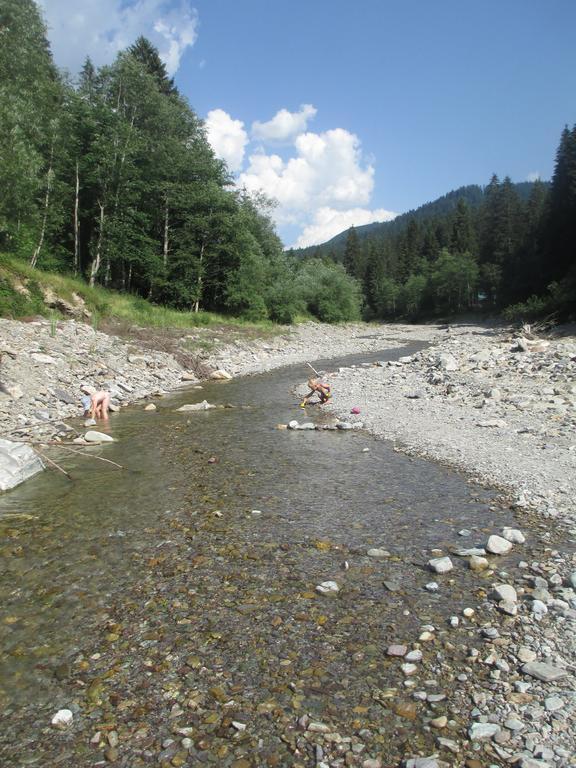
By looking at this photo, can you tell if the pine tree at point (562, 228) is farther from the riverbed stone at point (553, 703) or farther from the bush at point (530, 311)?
the riverbed stone at point (553, 703)

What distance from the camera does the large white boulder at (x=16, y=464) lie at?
9.57 meters

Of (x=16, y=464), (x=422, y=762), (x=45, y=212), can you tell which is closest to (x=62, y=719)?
(x=422, y=762)

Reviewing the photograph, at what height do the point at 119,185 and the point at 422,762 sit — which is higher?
the point at 119,185

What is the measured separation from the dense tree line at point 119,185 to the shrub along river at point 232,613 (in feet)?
69.1

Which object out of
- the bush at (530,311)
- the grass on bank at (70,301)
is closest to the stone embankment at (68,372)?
the grass on bank at (70,301)

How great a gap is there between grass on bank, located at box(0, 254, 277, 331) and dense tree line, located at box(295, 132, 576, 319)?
3376cm

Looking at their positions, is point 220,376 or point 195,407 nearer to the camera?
point 195,407

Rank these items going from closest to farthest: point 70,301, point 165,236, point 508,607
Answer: point 508,607 → point 70,301 → point 165,236

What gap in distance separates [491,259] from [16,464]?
95327 millimetres

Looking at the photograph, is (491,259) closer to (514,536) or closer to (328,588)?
(514,536)

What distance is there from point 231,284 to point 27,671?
135 ft

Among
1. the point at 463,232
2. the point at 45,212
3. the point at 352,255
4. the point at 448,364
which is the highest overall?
the point at 463,232

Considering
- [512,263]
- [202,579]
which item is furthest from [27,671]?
[512,263]

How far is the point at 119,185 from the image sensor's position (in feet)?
112
